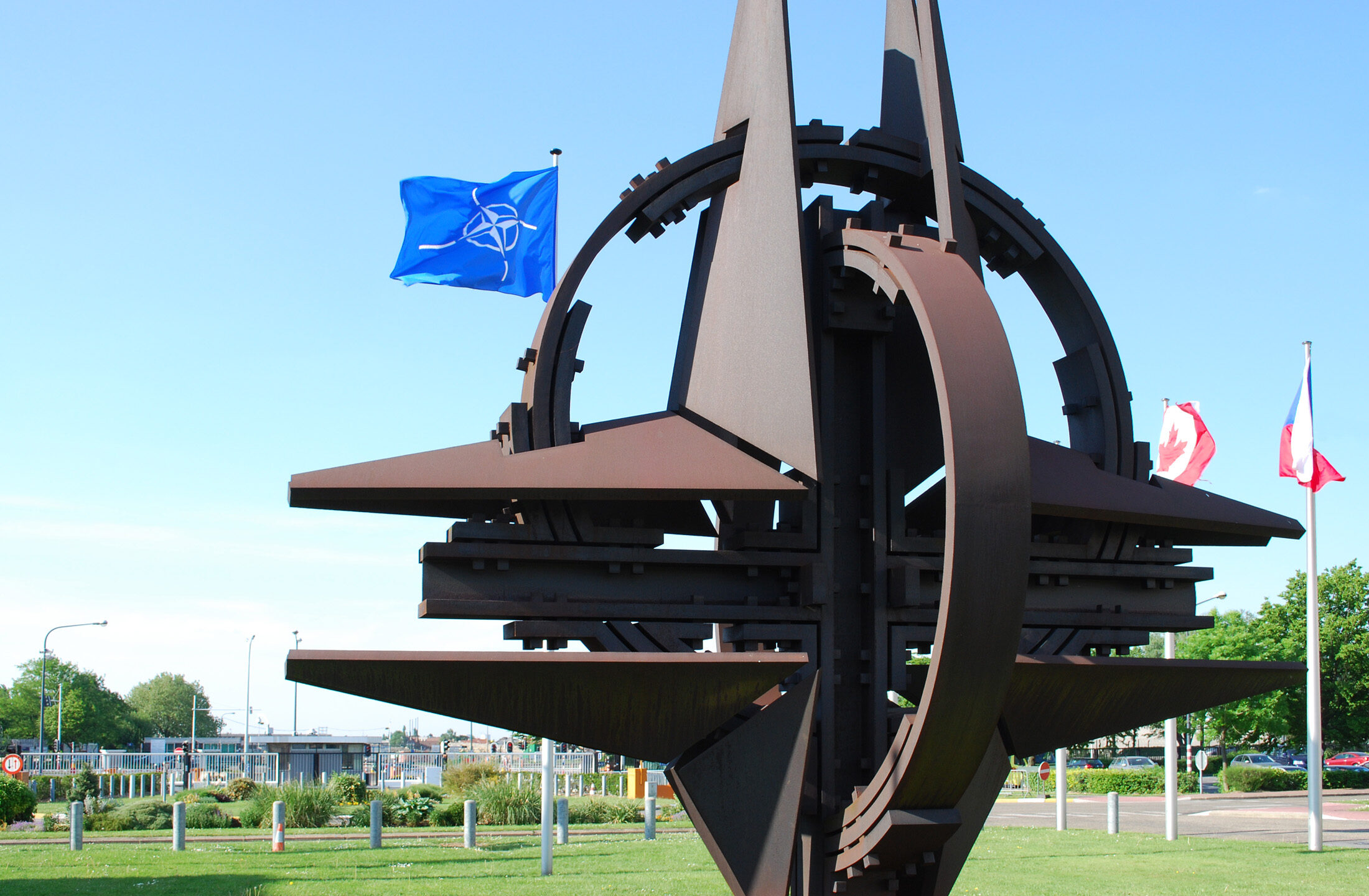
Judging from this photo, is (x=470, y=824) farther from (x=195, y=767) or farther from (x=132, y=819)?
(x=195, y=767)

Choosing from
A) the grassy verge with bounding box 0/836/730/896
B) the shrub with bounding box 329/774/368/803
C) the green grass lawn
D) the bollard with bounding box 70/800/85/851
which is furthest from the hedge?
the bollard with bounding box 70/800/85/851

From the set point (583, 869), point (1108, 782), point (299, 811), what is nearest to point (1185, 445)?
point (583, 869)

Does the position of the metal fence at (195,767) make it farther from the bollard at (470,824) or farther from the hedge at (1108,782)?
the hedge at (1108,782)

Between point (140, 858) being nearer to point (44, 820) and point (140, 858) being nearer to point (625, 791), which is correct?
point (44, 820)

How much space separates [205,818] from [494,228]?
58.8 feet

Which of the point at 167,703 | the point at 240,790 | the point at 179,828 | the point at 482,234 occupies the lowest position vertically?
the point at 167,703

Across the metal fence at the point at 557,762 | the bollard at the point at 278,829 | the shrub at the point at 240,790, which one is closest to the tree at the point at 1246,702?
the metal fence at the point at 557,762

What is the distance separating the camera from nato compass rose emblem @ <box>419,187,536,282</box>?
12797 millimetres

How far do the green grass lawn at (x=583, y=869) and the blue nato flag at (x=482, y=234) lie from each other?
7206mm

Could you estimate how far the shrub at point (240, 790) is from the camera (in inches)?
1216

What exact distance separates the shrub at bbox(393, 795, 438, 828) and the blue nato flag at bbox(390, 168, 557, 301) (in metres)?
16.6

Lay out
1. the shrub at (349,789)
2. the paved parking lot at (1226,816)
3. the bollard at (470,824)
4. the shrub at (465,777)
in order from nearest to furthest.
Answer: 1. the bollard at (470,824)
2. the paved parking lot at (1226,816)
3. the shrub at (349,789)
4. the shrub at (465,777)

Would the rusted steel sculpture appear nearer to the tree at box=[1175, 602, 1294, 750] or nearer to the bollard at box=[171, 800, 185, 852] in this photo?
the bollard at box=[171, 800, 185, 852]

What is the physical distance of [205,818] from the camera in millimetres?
25141
